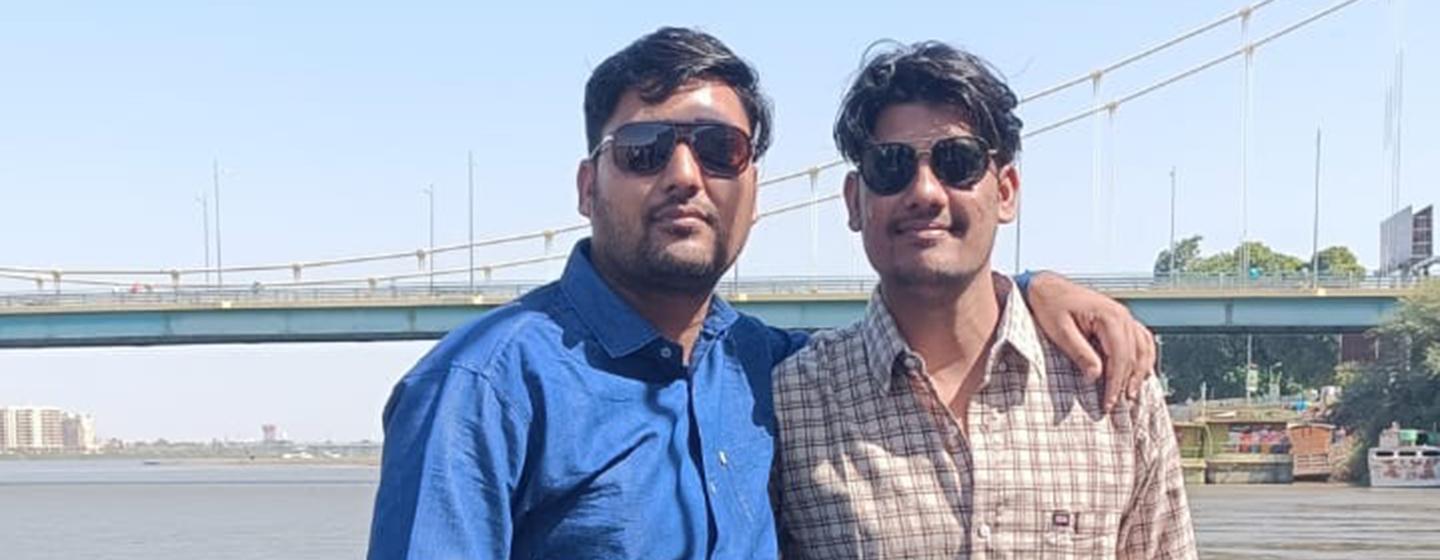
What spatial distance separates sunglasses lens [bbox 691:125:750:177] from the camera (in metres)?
3.02

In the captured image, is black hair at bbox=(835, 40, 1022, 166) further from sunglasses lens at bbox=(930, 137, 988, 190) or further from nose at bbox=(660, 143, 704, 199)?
nose at bbox=(660, 143, 704, 199)

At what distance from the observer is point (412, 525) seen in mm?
2457

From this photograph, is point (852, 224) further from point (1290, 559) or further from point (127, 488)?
point (127, 488)

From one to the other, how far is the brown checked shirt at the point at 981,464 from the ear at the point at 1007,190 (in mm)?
157

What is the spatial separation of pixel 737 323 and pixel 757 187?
9.8 inches

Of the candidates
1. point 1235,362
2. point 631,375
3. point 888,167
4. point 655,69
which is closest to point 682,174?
→ point 655,69

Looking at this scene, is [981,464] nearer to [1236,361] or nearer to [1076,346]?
[1076,346]

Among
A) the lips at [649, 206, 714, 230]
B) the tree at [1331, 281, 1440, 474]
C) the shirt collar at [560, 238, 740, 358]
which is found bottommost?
the tree at [1331, 281, 1440, 474]

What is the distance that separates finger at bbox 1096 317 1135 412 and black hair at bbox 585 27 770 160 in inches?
33.7

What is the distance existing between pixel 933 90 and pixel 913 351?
484mm

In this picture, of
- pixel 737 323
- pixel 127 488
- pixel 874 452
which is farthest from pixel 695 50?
pixel 127 488

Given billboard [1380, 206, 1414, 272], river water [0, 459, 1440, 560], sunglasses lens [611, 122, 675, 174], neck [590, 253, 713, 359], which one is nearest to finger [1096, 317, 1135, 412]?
neck [590, 253, 713, 359]

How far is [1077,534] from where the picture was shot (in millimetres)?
3201

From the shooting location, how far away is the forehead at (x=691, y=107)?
302cm
